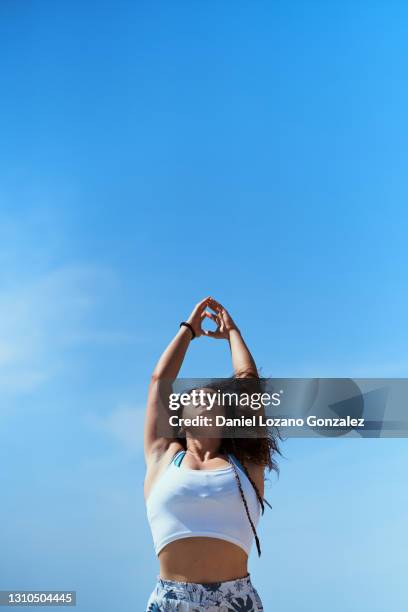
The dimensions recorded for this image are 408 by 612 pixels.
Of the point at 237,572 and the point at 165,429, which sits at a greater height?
the point at 165,429

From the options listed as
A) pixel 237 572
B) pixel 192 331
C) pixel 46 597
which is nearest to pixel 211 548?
pixel 237 572

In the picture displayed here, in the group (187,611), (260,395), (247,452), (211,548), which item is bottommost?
(187,611)

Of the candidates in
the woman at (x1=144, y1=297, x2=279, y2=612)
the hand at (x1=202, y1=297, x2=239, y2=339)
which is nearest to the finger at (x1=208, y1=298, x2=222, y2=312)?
the hand at (x1=202, y1=297, x2=239, y2=339)

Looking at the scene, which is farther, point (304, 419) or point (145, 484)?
point (304, 419)

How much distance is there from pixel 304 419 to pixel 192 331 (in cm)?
107

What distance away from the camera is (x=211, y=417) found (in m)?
3.21

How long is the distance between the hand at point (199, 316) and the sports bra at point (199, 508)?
3.11 ft

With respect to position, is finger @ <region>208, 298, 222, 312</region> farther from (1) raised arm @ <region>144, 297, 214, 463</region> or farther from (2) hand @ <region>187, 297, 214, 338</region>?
(1) raised arm @ <region>144, 297, 214, 463</region>

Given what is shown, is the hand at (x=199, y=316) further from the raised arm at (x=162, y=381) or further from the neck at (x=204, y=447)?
the neck at (x=204, y=447)

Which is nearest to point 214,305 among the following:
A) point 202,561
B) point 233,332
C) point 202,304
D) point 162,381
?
point 202,304

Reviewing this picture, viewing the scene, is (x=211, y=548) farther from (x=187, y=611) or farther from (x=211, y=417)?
(x=211, y=417)

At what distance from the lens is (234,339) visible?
12.3 ft

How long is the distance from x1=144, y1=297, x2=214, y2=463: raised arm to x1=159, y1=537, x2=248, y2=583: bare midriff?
530 mm

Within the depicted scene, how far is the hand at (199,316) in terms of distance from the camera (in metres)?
3.68
